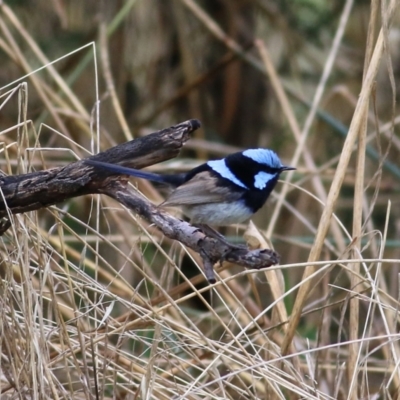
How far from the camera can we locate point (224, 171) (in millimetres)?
2246

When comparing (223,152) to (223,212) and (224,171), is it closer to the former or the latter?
(224,171)

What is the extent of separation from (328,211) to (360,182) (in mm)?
157

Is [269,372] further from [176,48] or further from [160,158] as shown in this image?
[176,48]

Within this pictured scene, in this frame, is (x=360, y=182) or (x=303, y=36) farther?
(x=303, y=36)

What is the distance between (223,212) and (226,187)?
0.27 ft

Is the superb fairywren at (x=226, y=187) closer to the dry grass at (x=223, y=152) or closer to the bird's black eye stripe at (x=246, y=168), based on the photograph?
the bird's black eye stripe at (x=246, y=168)

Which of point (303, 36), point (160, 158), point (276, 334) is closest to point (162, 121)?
point (303, 36)

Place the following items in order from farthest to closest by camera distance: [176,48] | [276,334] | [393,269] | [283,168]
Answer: [176,48] → [393,269] → [276,334] → [283,168]

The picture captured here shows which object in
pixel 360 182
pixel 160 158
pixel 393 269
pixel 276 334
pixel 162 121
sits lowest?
pixel 393 269

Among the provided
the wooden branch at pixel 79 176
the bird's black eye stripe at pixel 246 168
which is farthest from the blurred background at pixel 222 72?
the wooden branch at pixel 79 176

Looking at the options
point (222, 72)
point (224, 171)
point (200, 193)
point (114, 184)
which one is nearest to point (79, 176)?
point (114, 184)

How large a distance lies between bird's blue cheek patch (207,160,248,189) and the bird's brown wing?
0.05m

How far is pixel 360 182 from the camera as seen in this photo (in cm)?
203

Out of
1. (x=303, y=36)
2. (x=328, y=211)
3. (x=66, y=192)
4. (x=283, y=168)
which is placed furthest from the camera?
(x=303, y=36)
